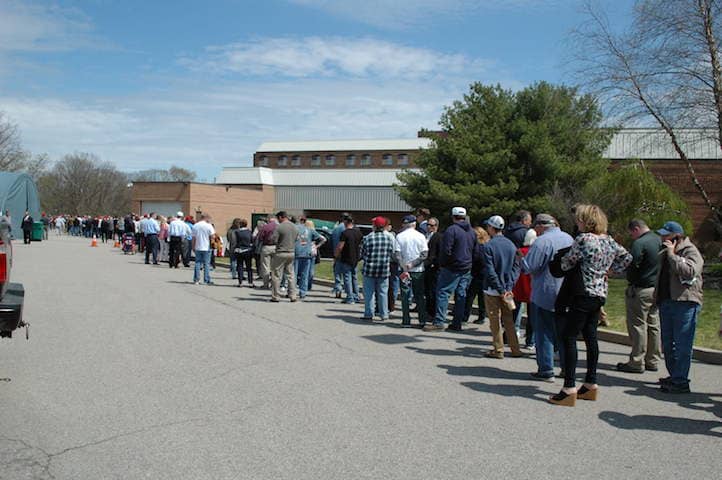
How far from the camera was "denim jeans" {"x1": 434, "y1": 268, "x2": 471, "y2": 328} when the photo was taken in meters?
10.5

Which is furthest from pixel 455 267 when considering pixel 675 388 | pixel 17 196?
pixel 17 196

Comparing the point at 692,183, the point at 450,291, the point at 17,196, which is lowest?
the point at 450,291

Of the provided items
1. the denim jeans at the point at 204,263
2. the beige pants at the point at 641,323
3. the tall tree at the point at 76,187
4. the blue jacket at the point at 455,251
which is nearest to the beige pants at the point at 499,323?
the beige pants at the point at 641,323

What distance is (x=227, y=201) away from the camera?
2085 inches

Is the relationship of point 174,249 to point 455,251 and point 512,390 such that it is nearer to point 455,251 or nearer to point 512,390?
point 455,251

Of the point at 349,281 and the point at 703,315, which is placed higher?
the point at 349,281

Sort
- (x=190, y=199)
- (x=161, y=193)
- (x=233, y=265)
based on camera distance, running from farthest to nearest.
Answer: (x=161, y=193)
(x=190, y=199)
(x=233, y=265)

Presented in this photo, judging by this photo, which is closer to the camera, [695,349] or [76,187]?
[695,349]

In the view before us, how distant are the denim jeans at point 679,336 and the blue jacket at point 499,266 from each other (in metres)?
1.94

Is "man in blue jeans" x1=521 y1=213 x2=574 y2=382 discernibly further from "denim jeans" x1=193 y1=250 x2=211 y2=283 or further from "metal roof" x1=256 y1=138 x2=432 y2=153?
"metal roof" x1=256 y1=138 x2=432 y2=153

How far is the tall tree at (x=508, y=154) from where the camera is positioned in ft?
105

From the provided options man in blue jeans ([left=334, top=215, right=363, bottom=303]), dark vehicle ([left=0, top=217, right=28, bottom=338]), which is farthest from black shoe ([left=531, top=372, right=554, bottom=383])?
man in blue jeans ([left=334, top=215, right=363, bottom=303])

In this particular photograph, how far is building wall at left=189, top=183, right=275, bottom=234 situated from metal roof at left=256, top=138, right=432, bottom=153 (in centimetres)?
2294

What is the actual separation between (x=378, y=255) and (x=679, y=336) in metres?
5.45
